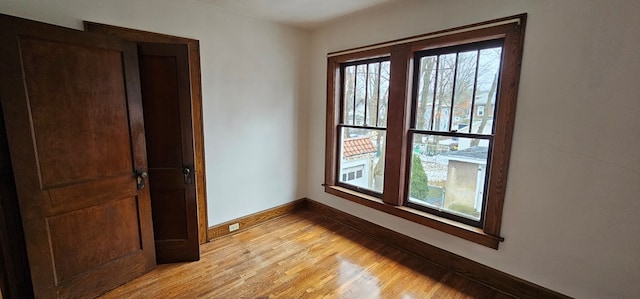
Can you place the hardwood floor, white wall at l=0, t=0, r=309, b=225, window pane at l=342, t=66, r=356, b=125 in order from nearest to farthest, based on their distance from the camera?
the hardwood floor, white wall at l=0, t=0, r=309, b=225, window pane at l=342, t=66, r=356, b=125

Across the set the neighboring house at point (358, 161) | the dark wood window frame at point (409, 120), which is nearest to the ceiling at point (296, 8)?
the dark wood window frame at point (409, 120)

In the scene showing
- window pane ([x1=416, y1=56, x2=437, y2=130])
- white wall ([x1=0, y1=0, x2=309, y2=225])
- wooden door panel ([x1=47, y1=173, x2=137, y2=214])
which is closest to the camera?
wooden door panel ([x1=47, y1=173, x2=137, y2=214])

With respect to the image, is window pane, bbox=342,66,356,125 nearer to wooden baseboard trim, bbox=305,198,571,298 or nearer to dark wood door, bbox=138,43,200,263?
wooden baseboard trim, bbox=305,198,571,298

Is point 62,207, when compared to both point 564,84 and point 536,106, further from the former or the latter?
point 564,84

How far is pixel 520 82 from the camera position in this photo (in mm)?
1949

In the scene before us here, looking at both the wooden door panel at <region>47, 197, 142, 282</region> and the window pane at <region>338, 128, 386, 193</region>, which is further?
the window pane at <region>338, 128, 386, 193</region>

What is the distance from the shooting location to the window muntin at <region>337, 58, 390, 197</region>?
2.99 meters

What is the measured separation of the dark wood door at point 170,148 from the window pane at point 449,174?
7.35 ft

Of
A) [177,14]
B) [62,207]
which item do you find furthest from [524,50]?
[62,207]

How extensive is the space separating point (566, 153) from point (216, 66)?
10.3ft

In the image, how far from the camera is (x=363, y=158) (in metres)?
3.32

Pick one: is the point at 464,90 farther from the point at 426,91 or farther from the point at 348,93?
the point at 348,93

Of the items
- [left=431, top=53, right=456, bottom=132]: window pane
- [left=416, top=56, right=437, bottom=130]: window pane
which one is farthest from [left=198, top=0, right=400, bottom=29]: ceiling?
[left=431, top=53, right=456, bottom=132]: window pane

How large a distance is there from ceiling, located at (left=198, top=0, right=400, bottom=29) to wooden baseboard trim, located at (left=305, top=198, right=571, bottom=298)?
2.40 meters
